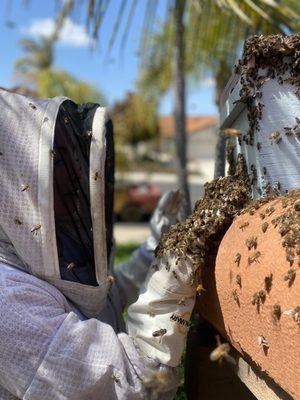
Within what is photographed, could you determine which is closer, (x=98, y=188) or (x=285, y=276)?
(x=285, y=276)

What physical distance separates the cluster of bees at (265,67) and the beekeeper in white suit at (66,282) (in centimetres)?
48

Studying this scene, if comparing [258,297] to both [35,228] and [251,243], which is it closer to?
[251,243]

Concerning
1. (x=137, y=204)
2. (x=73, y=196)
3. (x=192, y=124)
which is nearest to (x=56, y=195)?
(x=73, y=196)

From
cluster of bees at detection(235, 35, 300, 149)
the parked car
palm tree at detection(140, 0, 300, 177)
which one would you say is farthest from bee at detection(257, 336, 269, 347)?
the parked car

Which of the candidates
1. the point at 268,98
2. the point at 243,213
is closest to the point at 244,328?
the point at 243,213

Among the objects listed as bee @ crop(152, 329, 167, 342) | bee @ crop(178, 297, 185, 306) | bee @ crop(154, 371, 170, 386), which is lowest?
bee @ crop(154, 371, 170, 386)

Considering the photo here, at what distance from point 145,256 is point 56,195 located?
83 cm

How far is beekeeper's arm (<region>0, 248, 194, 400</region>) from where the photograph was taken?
140cm

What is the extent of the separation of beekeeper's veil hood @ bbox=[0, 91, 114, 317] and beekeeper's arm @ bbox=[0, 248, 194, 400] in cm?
9

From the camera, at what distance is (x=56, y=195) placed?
1.66 m

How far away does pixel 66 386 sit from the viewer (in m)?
1.40

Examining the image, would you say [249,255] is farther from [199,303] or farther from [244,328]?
[199,303]

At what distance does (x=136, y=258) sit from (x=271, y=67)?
128cm

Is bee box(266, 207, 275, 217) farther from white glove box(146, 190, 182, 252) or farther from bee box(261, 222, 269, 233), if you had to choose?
white glove box(146, 190, 182, 252)
